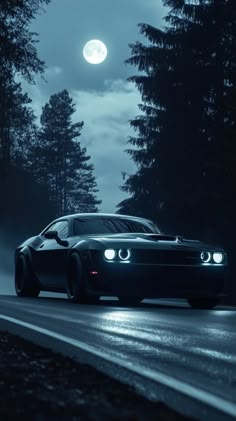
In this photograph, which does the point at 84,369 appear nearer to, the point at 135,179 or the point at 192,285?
the point at 192,285

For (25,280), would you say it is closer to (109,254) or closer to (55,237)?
(55,237)

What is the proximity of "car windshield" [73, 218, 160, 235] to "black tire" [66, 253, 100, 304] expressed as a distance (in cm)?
84

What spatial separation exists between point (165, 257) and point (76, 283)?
144 cm

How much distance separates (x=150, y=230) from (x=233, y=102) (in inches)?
654

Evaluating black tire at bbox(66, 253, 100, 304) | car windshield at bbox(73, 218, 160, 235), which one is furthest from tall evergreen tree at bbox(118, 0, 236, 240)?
black tire at bbox(66, 253, 100, 304)

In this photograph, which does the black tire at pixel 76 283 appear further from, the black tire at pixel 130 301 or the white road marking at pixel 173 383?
the white road marking at pixel 173 383

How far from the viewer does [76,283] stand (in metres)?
12.8

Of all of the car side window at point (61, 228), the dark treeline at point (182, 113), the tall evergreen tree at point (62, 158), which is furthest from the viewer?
the tall evergreen tree at point (62, 158)

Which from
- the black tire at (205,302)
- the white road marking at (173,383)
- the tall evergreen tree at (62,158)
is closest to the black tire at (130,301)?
the black tire at (205,302)

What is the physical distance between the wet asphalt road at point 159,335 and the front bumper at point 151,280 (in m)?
0.31

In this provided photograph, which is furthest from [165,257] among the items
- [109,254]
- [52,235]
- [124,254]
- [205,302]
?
[52,235]

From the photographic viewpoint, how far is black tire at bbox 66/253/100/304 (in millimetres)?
12508

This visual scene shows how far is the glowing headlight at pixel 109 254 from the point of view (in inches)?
480

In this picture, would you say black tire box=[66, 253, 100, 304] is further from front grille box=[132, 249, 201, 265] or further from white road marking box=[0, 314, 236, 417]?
white road marking box=[0, 314, 236, 417]
